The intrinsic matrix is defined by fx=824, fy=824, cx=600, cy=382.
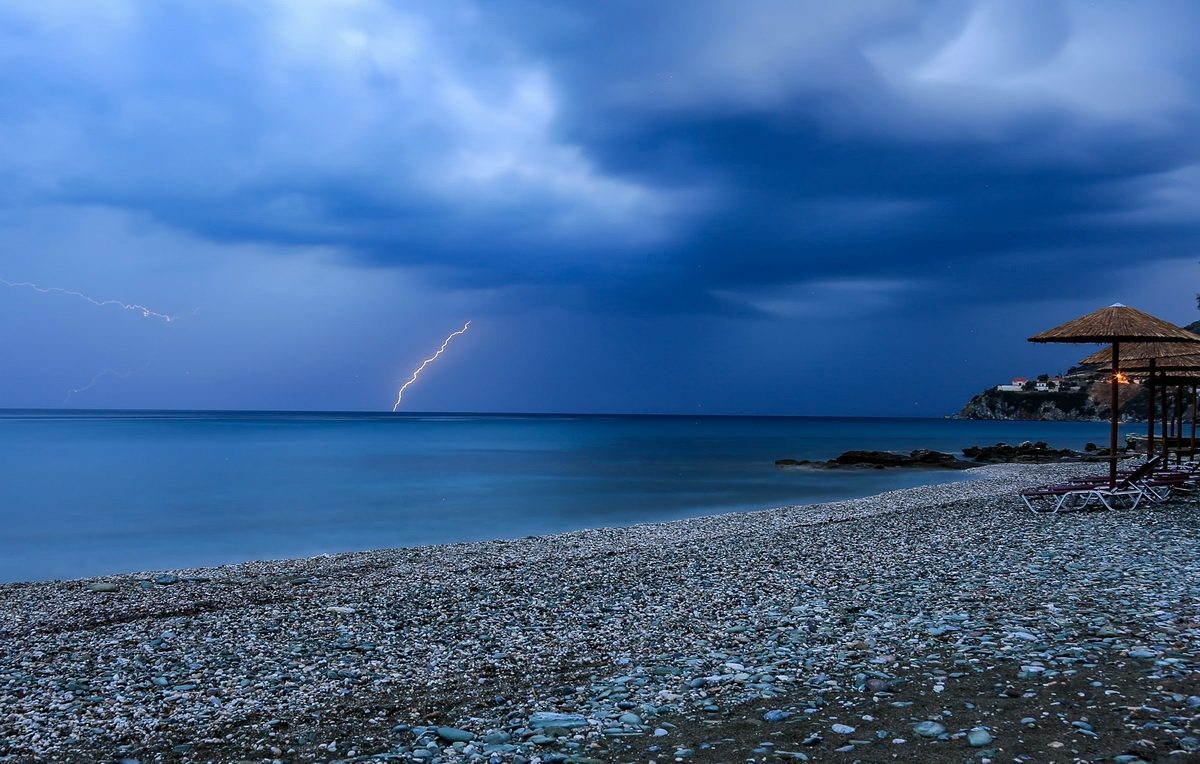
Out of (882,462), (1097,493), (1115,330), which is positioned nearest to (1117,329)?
(1115,330)

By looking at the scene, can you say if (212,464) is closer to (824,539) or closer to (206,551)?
(206,551)

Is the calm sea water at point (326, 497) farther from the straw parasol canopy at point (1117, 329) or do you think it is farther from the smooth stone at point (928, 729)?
the smooth stone at point (928, 729)

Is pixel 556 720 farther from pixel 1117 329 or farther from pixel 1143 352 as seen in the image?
pixel 1143 352

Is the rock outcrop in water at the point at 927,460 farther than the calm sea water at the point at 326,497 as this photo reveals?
Yes

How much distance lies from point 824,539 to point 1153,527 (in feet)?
18.4

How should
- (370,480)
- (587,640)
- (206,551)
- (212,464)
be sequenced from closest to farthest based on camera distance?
(587,640) → (206,551) → (370,480) → (212,464)

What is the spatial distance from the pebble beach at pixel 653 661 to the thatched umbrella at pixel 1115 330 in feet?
15.2

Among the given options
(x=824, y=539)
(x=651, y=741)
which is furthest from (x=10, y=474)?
(x=651, y=741)

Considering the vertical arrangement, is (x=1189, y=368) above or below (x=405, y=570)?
above

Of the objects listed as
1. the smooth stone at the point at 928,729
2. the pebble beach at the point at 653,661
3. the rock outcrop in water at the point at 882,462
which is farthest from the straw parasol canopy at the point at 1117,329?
the rock outcrop in water at the point at 882,462

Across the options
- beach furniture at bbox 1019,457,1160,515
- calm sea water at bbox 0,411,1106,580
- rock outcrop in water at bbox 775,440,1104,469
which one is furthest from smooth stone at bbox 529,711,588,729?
rock outcrop in water at bbox 775,440,1104,469

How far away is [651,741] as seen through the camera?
18.4 feet

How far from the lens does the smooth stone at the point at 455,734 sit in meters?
5.89

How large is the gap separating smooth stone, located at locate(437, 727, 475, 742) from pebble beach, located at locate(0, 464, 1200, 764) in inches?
0.8
